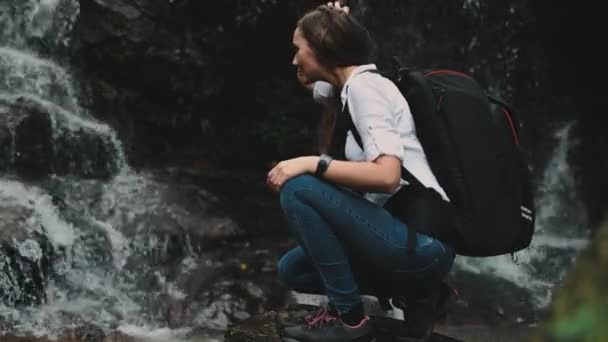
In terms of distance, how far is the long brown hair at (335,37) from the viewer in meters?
2.68

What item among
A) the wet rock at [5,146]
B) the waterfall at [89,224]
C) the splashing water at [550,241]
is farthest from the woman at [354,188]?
the wet rock at [5,146]

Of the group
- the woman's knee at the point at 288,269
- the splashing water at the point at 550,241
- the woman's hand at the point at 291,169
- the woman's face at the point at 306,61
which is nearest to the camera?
the woman's hand at the point at 291,169

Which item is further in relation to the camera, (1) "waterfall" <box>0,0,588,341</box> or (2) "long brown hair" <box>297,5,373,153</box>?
(1) "waterfall" <box>0,0,588,341</box>

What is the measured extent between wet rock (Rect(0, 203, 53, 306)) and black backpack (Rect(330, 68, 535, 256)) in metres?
3.84

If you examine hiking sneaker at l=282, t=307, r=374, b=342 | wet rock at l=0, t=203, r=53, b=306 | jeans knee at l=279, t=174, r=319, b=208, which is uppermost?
jeans knee at l=279, t=174, r=319, b=208

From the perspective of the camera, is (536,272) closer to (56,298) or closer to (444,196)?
(56,298)

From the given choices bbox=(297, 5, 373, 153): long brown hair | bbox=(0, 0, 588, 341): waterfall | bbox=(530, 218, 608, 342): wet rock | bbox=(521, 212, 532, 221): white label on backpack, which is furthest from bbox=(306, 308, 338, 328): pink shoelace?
bbox=(0, 0, 588, 341): waterfall

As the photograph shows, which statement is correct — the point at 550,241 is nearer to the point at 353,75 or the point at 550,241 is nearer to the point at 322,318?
the point at 322,318

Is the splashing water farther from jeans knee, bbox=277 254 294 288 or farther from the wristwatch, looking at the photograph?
the wristwatch

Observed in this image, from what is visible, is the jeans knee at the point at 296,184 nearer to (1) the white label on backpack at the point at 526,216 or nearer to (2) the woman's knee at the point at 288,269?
(2) the woman's knee at the point at 288,269

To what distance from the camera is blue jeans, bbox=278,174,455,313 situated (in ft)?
8.63

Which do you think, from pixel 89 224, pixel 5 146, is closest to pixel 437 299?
pixel 89 224

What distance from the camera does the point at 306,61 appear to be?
2.75 meters

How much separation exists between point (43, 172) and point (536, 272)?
4587 mm
